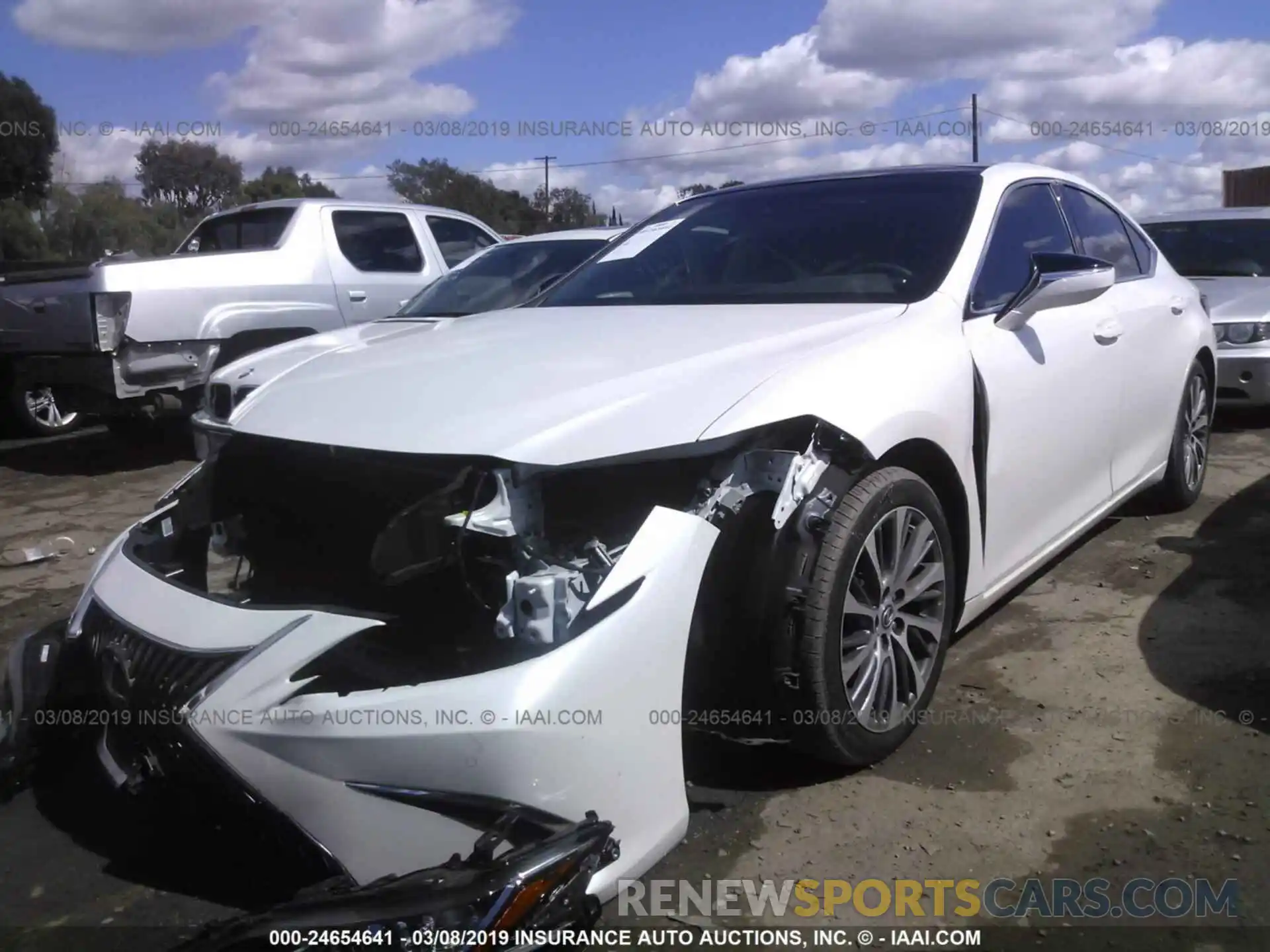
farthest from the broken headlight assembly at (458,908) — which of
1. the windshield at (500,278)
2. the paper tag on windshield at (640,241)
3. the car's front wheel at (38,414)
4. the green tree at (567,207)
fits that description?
the green tree at (567,207)

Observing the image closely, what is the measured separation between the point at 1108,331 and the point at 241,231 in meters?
6.93

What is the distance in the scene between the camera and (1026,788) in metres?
2.86

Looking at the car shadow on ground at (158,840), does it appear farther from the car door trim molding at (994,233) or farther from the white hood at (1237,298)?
the white hood at (1237,298)

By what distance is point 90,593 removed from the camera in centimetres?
279

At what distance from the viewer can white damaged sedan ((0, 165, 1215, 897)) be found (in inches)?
83.0

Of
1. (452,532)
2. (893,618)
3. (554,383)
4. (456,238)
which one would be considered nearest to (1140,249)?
(893,618)

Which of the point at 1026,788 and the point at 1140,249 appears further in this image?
the point at 1140,249

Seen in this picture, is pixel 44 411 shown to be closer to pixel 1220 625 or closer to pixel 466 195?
pixel 1220 625

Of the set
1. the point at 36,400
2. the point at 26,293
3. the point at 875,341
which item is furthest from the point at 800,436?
the point at 36,400

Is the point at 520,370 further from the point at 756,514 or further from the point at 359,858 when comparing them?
the point at 359,858

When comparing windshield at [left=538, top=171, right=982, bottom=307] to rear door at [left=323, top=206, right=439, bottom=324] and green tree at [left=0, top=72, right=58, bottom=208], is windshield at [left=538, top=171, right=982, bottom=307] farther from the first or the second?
green tree at [left=0, top=72, right=58, bottom=208]

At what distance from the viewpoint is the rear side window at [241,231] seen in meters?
8.40

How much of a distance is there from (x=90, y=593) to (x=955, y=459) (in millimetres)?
2329

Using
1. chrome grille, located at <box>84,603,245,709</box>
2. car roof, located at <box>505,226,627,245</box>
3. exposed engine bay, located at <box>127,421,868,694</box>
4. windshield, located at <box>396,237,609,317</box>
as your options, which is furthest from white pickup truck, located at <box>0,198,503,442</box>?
chrome grille, located at <box>84,603,245,709</box>
